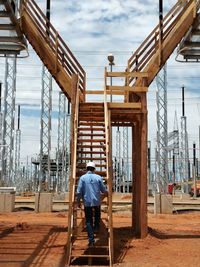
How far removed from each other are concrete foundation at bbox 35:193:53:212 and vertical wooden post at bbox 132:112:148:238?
38.7ft

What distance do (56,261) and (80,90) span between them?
6.99 m

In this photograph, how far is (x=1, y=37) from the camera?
15656 mm

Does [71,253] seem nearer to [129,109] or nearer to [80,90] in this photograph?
[129,109]

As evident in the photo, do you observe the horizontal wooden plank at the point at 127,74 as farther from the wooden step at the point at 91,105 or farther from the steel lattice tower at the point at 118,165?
the steel lattice tower at the point at 118,165

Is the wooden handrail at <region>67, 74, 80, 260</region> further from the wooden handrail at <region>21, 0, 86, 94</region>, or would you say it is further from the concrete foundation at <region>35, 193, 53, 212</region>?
the concrete foundation at <region>35, 193, 53, 212</region>

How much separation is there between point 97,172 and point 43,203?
1477 cm

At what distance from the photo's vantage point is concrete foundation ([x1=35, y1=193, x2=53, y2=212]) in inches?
1032

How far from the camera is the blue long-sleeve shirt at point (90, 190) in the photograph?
10.5 meters

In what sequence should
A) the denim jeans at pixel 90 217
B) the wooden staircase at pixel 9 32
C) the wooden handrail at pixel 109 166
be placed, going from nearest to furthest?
the wooden handrail at pixel 109 166 < the denim jeans at pixel 90 217 < the wooden staircase at pixel 9 32

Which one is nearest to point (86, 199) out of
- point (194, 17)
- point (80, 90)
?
point (80, 90)

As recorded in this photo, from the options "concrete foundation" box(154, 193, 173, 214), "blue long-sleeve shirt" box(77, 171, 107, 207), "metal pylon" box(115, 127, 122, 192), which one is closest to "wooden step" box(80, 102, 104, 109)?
"blue long-sleeve shirt" box(77, 171, 107, 207)

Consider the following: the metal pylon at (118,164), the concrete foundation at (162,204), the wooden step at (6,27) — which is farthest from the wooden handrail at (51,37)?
the metal pylon at (118,164)

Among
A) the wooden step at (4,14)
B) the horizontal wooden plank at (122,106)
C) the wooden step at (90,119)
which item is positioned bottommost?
the wooden step at (90,119)

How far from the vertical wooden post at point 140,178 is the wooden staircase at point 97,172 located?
44.5 inches
